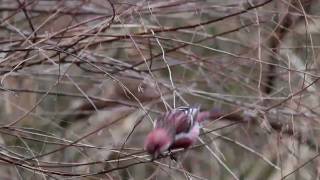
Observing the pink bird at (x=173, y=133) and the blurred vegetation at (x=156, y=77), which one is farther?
the blurred vegetation at (x=156, y=77)

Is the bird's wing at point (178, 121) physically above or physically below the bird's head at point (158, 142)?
above

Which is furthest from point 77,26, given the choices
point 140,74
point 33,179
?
A: point 33,179

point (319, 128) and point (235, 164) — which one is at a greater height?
point (319, 128)

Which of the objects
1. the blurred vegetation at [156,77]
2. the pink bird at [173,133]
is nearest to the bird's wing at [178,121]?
the pink bird at [173,133]

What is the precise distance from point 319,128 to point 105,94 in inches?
75.4

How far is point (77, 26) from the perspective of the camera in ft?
10.3

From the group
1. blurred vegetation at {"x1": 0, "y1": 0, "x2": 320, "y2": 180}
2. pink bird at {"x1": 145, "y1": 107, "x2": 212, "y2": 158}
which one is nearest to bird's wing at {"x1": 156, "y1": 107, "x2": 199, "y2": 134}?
pink bird at {"x1": 145, "y1": 107, "x2": 212, "y2": 158}

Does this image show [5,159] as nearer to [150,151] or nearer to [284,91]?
[150,151]

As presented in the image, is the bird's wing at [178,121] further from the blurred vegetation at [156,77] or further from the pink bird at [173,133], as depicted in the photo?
the blurred vegetation at [156,77]

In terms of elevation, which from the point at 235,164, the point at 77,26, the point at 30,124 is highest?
the point at 77,26

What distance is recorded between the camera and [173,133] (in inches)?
99.2

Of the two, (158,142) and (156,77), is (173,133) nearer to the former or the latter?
(158,142)

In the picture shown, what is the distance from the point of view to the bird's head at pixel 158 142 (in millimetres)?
2428

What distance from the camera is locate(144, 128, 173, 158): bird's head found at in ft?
7.97
